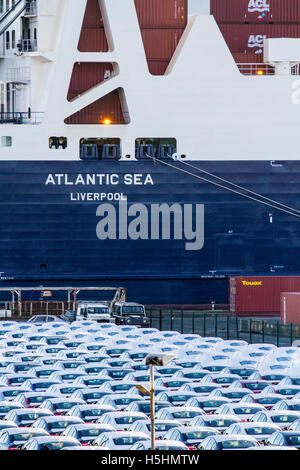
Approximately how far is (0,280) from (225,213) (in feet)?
38.1

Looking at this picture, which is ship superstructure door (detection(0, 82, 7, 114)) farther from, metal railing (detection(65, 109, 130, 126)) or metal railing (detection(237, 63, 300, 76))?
metal railing (detection(237, 63, 300, 76))

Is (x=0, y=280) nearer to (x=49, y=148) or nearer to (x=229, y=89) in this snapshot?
(x=49, y=148)

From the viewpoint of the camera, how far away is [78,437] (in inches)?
1300

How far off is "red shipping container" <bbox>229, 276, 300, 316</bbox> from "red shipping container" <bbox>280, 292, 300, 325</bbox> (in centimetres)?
301

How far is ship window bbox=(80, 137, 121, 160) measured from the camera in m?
71.4

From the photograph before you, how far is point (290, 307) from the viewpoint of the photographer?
2579 inches

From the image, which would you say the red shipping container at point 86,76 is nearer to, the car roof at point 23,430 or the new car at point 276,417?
the new car at point 276,417

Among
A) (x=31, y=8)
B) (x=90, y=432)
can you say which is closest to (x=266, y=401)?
(x=90, y=432)

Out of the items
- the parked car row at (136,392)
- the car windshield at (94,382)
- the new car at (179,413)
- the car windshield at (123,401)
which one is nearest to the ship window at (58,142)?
the parked car row at (136,392)

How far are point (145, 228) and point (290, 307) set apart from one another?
964 centimetres

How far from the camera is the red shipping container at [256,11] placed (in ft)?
240

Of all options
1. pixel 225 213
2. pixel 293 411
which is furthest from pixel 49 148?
pixel 293 411

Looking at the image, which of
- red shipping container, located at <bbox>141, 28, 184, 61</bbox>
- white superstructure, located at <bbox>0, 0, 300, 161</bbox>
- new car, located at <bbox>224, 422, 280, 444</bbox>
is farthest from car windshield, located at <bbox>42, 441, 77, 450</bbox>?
red shipping container, located at <bbox>141, 28, 184, 61</bbox>

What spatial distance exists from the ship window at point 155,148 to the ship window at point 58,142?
3551 mm
